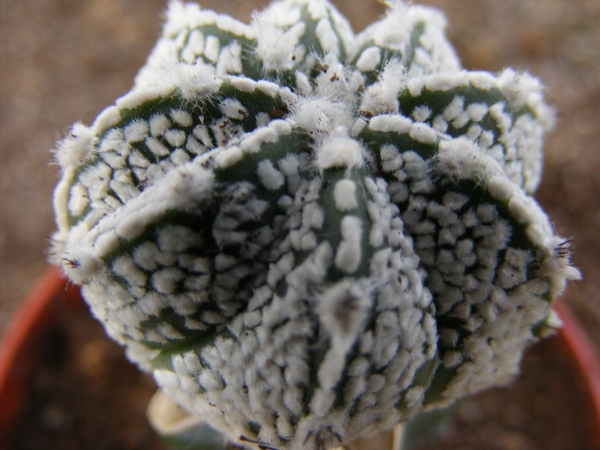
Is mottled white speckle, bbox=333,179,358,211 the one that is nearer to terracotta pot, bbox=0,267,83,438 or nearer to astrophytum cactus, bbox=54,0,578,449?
astrophytum cactus, bbox=54,0,578,449

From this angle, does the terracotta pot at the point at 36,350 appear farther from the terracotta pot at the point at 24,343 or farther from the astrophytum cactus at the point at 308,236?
the astrophytum cactus at the point at 308,236

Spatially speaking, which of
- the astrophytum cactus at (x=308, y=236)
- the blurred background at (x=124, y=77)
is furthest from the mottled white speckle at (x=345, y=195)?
the blurred background at (x=124, y=77)

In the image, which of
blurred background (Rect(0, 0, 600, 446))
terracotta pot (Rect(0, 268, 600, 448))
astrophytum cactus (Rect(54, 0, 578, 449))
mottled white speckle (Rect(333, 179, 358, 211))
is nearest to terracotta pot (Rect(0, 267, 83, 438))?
terracotta pot (Rect(0, 268, 600, 448))

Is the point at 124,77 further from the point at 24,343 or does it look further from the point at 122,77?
the point at 24,343

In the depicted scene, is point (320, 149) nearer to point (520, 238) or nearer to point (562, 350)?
point (520, 238)

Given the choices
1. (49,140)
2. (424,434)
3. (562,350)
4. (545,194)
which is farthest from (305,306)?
(49,140)

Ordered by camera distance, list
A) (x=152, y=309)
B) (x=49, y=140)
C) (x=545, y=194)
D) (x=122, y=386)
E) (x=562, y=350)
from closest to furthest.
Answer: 1. (x=152, y=309)
2. (x=562, y=350)
3. (x=122, y=386)
4. (x=545, y=194)
5. (x=49, y=140)

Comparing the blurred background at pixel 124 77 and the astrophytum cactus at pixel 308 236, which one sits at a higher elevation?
the blurred background at pixel 124 77
